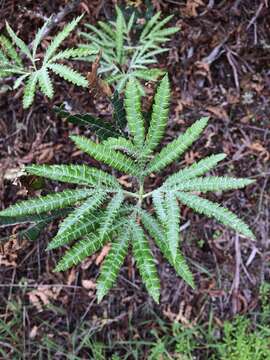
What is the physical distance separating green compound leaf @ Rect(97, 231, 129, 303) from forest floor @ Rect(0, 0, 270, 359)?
1550 mm

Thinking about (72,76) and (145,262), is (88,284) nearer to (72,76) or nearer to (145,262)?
(145,262)

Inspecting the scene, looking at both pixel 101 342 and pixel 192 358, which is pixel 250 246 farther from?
pixel 101 342

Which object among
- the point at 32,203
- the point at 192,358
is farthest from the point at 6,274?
the point at 32,203

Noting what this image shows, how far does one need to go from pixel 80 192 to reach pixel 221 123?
182cm

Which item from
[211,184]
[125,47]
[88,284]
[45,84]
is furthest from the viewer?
[88,284]

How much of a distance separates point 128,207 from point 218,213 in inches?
15.8

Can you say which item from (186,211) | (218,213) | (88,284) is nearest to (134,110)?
(218,213)

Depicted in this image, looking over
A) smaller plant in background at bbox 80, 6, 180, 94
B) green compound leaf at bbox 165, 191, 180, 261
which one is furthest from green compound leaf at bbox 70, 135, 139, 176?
smaller plant in background at bbox 80, 6, 180, 94

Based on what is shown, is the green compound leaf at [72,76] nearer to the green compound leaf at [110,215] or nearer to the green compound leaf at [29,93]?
the green compound leaf at [29,93]

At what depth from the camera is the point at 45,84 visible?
6.60ft

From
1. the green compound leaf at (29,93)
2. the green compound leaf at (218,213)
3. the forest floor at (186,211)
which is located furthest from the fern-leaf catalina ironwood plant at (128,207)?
the forest floor at (186,211)

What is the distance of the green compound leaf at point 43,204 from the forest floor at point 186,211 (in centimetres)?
154

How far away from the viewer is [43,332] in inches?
138

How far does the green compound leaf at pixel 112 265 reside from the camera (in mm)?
1786
